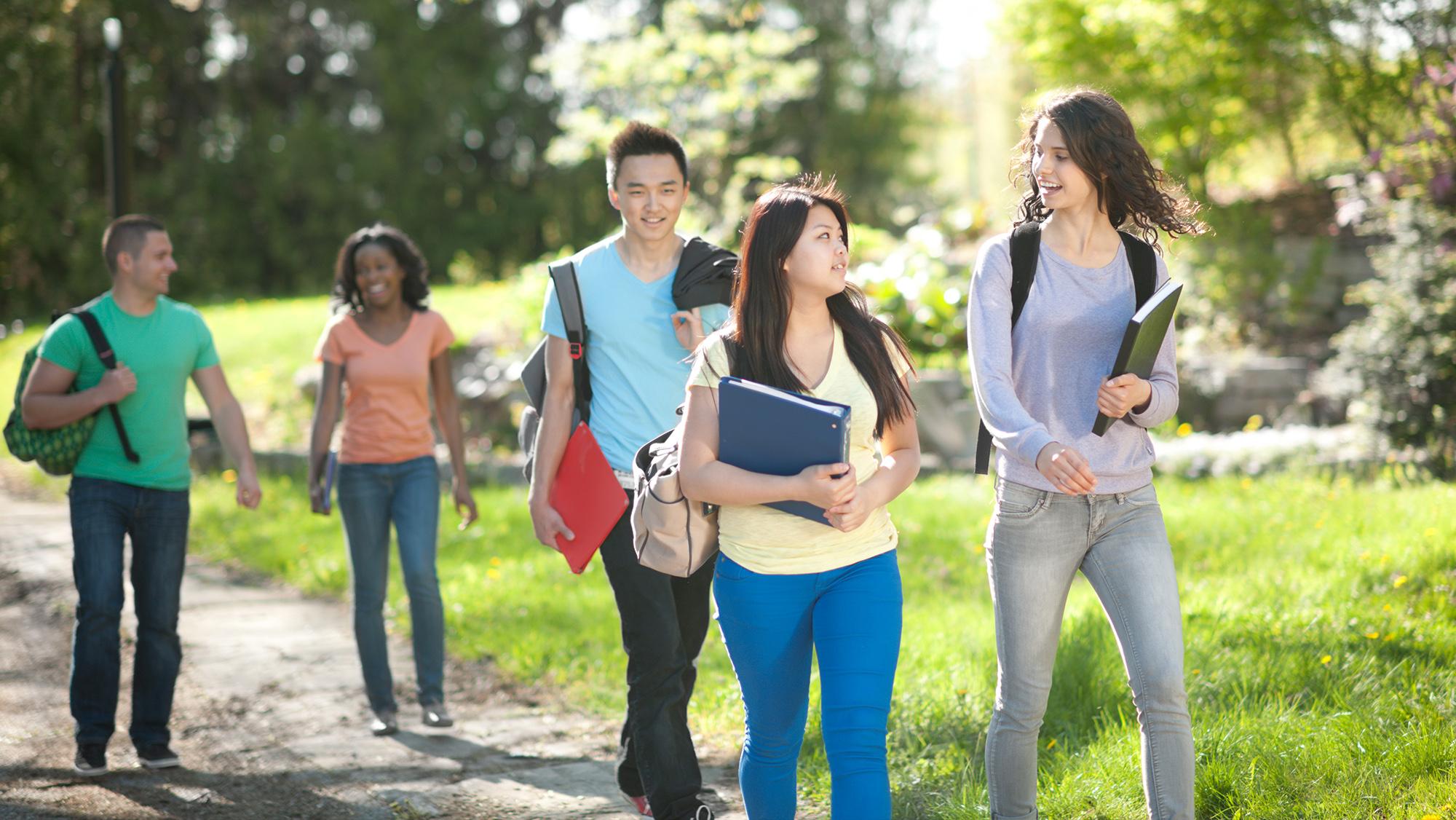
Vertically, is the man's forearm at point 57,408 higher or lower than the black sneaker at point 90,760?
higher

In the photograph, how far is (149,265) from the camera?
5039 mm

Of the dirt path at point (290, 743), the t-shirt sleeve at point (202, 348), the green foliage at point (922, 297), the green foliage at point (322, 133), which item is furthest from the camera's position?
the green foliage at point (322, 133)

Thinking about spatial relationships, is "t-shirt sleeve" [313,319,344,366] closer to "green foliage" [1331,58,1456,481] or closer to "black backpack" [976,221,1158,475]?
"black backpack" [976,221,1158,475]

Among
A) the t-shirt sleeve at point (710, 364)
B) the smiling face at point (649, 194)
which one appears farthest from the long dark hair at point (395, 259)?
the t-shirt sleeve at point (710, 364)

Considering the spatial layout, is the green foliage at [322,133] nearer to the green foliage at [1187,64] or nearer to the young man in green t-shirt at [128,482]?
the green foliage at [1187,64]

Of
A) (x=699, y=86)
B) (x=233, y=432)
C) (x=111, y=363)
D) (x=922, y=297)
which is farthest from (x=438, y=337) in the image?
(x=699, y=86)

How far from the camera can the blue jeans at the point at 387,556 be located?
18.3 ft

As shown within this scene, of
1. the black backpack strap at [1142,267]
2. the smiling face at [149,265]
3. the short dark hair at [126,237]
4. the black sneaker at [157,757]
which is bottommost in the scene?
the black sneaker at [157,757]

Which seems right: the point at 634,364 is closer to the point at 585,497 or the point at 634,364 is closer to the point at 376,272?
the point at 585,497

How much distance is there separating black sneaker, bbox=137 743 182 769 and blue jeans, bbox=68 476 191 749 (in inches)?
1.0

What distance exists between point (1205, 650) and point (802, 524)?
8.00 ft

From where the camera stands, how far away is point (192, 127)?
27.7 m

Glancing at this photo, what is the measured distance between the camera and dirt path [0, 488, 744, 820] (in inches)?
180

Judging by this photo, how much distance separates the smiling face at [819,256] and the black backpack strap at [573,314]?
3.45 feet
